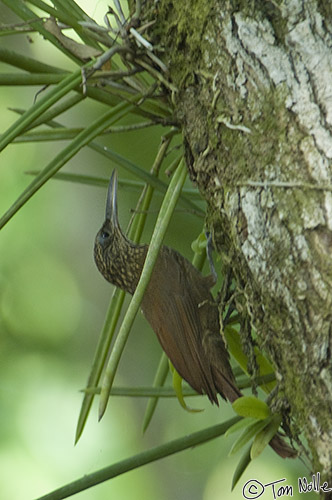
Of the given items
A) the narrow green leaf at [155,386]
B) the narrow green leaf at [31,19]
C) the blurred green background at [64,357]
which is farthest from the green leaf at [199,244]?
the blurred green background at [64,357]

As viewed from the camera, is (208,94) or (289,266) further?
(208,94)

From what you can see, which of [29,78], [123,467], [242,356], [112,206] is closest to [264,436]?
[123,467]

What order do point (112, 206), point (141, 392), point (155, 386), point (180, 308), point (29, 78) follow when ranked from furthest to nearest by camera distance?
point (112, 206)
point (180, 308)
point (155, 386)
point (141, 392)
point (29, 78)

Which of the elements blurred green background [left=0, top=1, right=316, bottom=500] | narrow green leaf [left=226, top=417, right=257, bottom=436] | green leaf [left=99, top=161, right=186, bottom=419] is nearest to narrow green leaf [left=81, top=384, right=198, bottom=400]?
narrow green leaf [left=226, top=417, right=257, bottom=436]

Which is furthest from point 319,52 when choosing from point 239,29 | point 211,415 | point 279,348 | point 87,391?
point 211,415

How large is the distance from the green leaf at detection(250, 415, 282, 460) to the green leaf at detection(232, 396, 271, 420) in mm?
19

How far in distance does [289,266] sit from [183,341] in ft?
3.68

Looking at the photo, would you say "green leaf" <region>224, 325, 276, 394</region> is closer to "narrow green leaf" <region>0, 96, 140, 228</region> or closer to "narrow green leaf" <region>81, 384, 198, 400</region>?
"narrow green leaf" <region>81, 384, 198, 400</region>

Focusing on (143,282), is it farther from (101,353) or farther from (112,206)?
(112,206)

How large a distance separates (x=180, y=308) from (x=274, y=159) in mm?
1188

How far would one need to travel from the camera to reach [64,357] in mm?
3631

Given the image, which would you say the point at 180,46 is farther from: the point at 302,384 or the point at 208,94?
the point at 302,384

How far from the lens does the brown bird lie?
2.17m

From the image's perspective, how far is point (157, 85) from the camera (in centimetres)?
154
